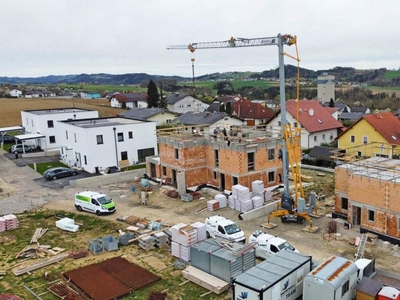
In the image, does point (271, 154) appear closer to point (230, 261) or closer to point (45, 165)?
point (230, 261)

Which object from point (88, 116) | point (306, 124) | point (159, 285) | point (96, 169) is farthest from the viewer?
point (88, 116)

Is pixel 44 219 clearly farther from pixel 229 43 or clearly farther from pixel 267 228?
pixel 229 43

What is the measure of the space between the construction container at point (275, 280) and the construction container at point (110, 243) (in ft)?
31.5

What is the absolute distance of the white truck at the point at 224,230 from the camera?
966 inches

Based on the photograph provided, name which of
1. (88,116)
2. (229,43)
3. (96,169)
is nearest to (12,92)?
(88,116)

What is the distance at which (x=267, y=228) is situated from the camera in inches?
1085

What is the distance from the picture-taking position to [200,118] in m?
65.8

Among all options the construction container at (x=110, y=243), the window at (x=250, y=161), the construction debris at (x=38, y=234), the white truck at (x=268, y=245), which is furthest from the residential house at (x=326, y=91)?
the construction container at (x=110, y=243)

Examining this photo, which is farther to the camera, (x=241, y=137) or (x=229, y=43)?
(x=229, y=43)

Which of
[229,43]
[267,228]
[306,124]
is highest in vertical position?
[229,43]

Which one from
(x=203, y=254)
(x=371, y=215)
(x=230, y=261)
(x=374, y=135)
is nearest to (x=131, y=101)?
(x=374, y=135)

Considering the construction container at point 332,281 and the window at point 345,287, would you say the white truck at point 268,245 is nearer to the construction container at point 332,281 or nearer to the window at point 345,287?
the construction container at point 332,281

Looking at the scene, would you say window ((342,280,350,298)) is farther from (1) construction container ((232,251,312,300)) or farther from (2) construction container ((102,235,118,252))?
(2) construction container ((102,235,118,252))

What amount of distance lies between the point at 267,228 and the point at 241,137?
10315mm
